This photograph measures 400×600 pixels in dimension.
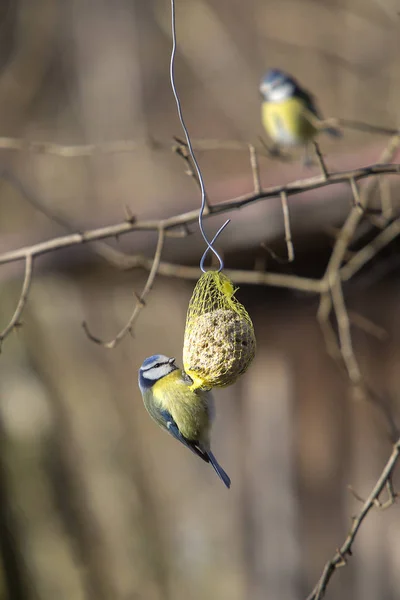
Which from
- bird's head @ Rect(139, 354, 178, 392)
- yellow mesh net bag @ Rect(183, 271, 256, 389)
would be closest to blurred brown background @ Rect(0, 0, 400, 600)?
bird's head @ Rect(139, 354, 178, 392)

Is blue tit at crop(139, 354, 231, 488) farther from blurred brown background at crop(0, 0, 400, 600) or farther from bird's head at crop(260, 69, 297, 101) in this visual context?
bird's head at crop(260, 69, 297, 101)

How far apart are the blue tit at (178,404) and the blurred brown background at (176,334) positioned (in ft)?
5.57

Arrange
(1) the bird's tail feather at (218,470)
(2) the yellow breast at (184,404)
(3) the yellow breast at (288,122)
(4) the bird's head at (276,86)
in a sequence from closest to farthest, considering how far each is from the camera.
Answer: (1) the bird's tail feather at (218,470) → (2) the yellow breast at (184,404) → (3) the yellow breast at (288,122) → (4) the bird's head at (276,86)

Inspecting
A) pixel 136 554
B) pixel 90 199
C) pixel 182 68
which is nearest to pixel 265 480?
pixel 136 554

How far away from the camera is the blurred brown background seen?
4.40m

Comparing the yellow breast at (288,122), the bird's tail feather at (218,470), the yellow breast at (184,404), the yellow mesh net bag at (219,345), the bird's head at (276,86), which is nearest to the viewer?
the yellow mesh net bag at (219,345)

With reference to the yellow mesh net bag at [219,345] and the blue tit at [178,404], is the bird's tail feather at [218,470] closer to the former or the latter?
the blue tit at [178,404]

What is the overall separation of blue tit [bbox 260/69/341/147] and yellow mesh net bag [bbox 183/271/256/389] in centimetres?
182

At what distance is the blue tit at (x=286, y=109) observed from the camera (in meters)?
3.45

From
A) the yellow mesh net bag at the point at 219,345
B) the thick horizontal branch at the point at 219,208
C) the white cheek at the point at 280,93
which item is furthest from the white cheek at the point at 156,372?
the white cheek at the point at 280,93

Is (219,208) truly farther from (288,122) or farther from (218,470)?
(288,122)

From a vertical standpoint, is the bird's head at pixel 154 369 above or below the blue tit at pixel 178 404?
above

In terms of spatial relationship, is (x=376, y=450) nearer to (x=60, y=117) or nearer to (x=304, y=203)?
(x=304, y=203)

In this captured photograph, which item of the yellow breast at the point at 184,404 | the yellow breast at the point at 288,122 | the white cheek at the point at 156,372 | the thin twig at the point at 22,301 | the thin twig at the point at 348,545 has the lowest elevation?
the thin twig at the point at 348,545
